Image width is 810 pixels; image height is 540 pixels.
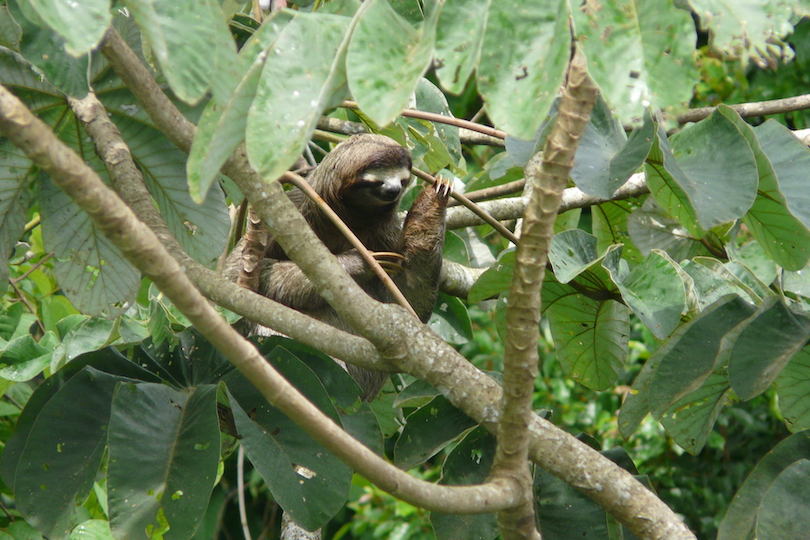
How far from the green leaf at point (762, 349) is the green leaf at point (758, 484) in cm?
18

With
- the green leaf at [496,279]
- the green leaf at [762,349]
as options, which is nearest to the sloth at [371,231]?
the green leaf at [496,279]

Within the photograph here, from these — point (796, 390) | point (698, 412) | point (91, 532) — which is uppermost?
point (796, 390)

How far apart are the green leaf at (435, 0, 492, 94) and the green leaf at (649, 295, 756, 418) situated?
0.95 m

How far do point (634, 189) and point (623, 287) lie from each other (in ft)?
2.49

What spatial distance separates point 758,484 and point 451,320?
1.27 metres

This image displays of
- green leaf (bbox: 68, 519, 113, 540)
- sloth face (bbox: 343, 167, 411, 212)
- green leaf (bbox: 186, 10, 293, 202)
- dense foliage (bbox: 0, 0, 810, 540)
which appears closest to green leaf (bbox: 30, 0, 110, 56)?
dense foliage (bbox: 0, 0, 810, 540)

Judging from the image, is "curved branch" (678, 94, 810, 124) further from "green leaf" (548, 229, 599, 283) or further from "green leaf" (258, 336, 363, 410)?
"green leaf" (258, 336, 363, 410)

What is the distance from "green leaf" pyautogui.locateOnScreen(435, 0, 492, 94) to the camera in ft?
2.68

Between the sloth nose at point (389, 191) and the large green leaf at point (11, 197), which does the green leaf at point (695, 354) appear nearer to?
the sloth nose at point (389, 191)

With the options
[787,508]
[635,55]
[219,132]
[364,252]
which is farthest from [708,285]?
[219,132]

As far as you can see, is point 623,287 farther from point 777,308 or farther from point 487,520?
point 487,520

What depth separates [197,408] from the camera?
4.56ft

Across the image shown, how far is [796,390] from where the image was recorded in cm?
157

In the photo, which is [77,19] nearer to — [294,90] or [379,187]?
[294,90]
